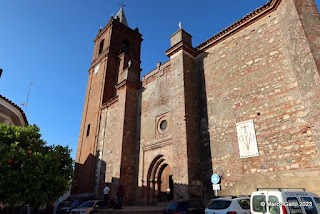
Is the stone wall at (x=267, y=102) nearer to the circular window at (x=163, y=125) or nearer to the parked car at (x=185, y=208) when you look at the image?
the parked car at (x=185, y=208)

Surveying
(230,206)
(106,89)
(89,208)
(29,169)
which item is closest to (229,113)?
(230,206)

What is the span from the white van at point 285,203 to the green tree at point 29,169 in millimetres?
6319

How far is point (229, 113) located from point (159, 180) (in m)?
5.71

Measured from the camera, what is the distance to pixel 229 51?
36.8 feet

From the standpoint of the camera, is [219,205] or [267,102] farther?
[267,102]

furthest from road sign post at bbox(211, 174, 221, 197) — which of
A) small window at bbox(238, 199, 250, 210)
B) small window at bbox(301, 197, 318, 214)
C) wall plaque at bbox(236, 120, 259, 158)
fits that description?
small window at bbox(301, 197, 318, 214)

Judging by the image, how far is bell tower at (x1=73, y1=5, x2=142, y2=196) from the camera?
15.4 m

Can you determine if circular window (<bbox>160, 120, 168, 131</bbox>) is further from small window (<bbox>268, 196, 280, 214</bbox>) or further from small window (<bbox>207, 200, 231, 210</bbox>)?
small window (<bbox>268, 196, 280, 214</bbox>)

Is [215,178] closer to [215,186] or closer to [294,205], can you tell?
[215,186]

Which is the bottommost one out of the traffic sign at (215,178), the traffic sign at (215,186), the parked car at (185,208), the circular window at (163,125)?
the parked car at (185,208)

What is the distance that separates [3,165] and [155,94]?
9.06m

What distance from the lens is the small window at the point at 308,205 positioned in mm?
5080

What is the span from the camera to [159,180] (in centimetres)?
1259

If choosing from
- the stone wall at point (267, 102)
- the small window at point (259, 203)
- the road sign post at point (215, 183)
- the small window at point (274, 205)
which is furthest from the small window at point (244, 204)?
the road sign post at point (215, 183)
